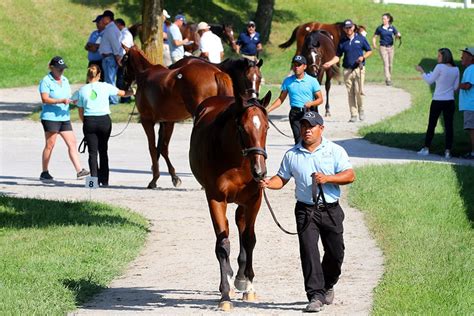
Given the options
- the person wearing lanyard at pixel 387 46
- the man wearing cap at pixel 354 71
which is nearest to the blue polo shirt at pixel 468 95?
the man wearing cap at pixel 354 71

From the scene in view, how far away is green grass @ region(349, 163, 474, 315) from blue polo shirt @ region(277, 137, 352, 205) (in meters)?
1.11

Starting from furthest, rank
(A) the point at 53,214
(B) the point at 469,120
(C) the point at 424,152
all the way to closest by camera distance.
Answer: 1. (C) the point at 424,152
2. (B) the point at 469,120
3. (A) the point at 53,214

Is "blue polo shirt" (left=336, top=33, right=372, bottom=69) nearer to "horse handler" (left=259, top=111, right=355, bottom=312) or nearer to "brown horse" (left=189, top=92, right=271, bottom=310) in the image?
"brown horse" (left=189, top=92, right=271, bottom=310)

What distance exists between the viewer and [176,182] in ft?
60.3

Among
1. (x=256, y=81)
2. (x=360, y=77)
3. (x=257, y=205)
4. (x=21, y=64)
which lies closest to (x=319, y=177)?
(x=257, y=205)

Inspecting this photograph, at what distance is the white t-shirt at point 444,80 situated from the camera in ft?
70.5

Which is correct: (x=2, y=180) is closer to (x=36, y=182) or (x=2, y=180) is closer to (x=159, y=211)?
(x=36, y=182)

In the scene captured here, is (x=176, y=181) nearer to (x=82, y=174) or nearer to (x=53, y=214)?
(x=82, y=174)

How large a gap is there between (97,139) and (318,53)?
27.3ft

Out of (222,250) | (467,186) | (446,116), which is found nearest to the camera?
(222,250)

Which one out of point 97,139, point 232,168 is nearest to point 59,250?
point 232,168

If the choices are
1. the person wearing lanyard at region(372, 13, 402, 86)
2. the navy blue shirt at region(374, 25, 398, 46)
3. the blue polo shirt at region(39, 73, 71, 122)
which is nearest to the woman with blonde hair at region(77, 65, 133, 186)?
the blue polo shirt at region(39, 73, 71, 122)

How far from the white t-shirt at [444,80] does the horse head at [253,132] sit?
1204 cm

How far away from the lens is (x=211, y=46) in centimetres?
2820
